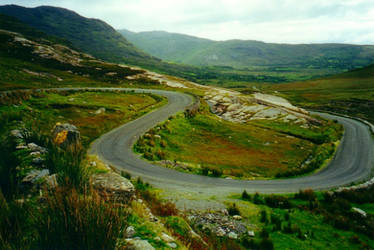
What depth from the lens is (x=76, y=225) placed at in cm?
421

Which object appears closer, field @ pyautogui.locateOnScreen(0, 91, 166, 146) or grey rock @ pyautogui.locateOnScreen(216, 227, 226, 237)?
grey rock @ pyautogui.locateOnScreen(216, 227, 226, 237)

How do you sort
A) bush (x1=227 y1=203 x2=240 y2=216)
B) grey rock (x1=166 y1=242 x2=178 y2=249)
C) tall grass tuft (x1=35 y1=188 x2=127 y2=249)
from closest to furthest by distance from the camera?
tall grass tuft (x1=35 y1=188 x2=127 y2=249)
grey rock (x1=166 y1=242 x2=178 y2=249)
bush (x1=227 y1=203 x2=240 y2=216)

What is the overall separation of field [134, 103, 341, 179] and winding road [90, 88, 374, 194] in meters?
1.90

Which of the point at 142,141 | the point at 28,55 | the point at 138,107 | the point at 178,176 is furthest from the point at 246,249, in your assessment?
the point at 28,55

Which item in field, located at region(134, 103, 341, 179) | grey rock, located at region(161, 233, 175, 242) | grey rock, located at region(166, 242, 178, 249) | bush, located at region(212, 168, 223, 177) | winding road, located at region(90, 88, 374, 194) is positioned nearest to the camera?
grey rock, located at region(166, 242, 178, 249)

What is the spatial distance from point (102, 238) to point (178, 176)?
66.3ft

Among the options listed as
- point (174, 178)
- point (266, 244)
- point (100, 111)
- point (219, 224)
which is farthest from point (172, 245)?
point (100, 111)

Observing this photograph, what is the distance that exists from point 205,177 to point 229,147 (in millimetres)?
14829

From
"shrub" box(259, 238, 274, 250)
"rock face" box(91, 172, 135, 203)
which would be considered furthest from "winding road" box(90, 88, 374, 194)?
"rock face" box(91, 172, 135, 203)

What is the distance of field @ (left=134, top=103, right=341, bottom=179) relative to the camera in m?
29.3

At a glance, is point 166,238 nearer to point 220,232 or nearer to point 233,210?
point 220,232

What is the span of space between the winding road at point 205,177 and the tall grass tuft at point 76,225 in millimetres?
16361

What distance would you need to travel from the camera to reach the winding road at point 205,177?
2261 cm

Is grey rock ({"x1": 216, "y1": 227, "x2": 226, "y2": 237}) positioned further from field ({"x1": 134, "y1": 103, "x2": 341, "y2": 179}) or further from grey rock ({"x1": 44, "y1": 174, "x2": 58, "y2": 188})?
field ({"x1": 134, "y1": 103, "x2": 341, "y2": 179})
